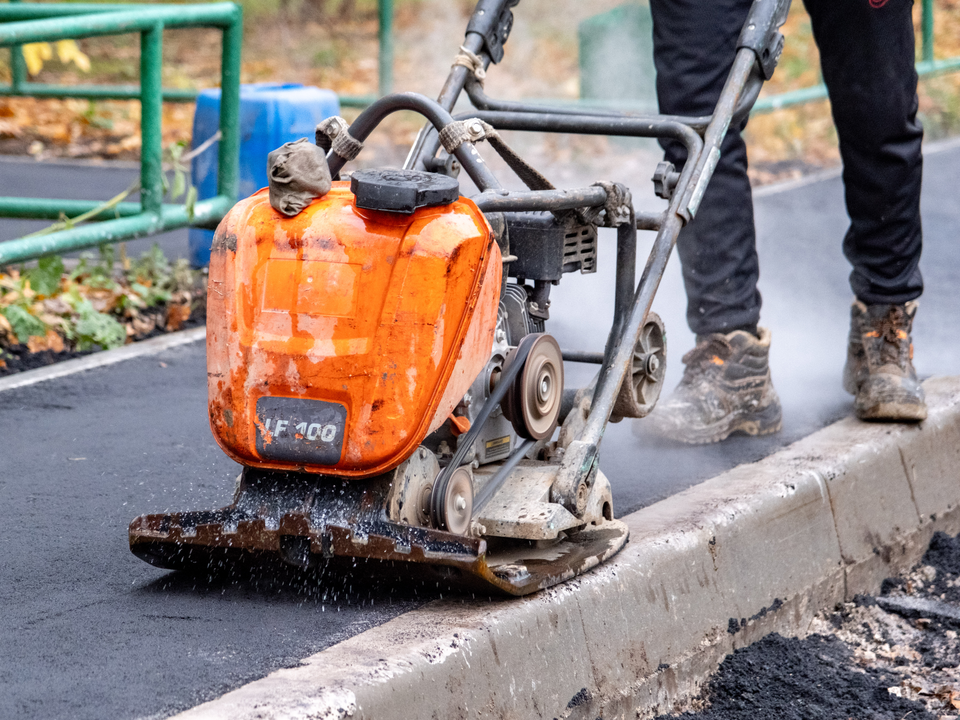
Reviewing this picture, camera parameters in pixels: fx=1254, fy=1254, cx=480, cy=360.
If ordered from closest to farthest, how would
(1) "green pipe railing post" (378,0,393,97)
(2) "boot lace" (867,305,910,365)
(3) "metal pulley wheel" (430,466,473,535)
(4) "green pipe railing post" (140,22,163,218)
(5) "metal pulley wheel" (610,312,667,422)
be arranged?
(3) "metal pulley wheel" (430,466,473,535), (5) "metal pulley wheel" (610,312,667,422), (2) "boot lace" (867,305,910,365), (4) "green pipe railing post" (140,22,163,218), (1) "green pipe railing post" (378,0,393,97)

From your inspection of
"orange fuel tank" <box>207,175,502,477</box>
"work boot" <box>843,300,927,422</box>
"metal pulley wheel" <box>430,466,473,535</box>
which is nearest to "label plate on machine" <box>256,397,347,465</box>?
"orange fuel tank" <box>207,175,502,477</box>

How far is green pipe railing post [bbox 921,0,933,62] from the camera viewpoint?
880 centimetres

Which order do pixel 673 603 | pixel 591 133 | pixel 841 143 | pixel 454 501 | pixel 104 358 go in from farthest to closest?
1. pixel 104 358
2. pixel 841 143
3. pixel 591 133
4. pixel 673 603
5. pixel 454 501

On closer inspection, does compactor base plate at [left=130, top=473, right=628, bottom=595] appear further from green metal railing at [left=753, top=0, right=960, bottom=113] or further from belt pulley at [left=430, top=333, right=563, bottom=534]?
green metal railing at [left=753, top=0, right=960, bottom=113]

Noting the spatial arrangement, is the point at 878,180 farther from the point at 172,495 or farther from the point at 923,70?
the point at 923,70

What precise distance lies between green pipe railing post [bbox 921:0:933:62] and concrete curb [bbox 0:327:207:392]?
6.37 meters

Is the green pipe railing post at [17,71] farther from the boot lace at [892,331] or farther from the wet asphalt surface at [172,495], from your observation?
the boot lace at [892,331]

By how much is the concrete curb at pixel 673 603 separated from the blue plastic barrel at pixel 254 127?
2.66 metres

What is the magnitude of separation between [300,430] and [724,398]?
161 centimetres

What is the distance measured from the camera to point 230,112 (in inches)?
189

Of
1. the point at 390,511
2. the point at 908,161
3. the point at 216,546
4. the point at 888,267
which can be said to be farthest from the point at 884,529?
the point at 216,546

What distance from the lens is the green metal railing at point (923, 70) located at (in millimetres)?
7906

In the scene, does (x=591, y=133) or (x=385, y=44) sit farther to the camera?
(x=385, y=44)

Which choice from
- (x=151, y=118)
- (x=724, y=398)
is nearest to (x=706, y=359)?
(x=724, y=398)
